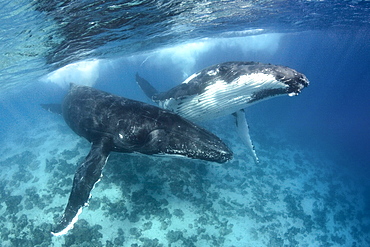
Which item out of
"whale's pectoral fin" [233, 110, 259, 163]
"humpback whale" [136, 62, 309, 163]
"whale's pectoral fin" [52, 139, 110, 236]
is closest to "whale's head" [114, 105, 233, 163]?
"whale's pectoral fin" [52, 139, 110, 236]

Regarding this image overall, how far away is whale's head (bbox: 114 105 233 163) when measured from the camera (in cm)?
543

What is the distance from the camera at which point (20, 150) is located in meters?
20.7

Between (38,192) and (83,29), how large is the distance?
1060cm

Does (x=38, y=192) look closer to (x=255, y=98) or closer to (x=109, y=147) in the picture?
(x=109, y=147)

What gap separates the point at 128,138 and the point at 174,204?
→ 6920 mm

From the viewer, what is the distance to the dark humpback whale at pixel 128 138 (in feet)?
18.2

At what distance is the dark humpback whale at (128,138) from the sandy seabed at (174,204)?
3490 mm

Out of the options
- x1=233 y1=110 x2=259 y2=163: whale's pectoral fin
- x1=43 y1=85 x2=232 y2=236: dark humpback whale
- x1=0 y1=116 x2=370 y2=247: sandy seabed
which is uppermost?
x1=43 y1=85 x2=232 y2=236: dark humpback whale

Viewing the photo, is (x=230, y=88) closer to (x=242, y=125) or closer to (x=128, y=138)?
(x=128, y=138)

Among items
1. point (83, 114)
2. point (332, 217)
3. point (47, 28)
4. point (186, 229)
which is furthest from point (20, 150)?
point (332, 217)

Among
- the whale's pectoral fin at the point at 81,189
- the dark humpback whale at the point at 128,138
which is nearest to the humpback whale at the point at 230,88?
the dark humpback whale at the point at 128,138

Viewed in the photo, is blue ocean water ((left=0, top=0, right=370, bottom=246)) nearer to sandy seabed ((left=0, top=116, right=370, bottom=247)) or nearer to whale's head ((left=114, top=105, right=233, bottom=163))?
sandy seabed ((left=0, top=116, right=370, bottom=247))

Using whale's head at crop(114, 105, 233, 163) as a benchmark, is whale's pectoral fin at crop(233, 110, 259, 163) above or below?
below

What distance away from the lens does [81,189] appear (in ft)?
19.6
